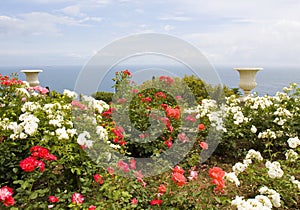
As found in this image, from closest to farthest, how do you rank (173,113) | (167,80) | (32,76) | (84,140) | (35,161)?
1. (35,161)
2. (84,140)
3. (173,113)
4. (167,80)
5. (32,76)

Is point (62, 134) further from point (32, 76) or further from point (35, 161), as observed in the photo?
point (32, 76)

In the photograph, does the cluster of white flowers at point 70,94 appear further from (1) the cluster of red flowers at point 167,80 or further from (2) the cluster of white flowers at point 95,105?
(1) the cluster of red flowers at point 167,80

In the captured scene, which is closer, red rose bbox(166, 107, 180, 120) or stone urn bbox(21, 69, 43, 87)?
red rose bbox(166, 107, 180, 120)

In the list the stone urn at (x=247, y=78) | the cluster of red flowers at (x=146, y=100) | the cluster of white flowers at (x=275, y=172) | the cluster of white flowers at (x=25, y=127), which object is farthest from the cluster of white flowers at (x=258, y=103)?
the stone urn at (x=247, y=78)

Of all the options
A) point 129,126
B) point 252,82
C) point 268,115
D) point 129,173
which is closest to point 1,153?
point 129,173

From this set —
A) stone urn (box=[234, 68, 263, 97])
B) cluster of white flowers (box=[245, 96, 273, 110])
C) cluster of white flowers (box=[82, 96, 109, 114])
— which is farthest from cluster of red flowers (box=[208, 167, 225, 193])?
stone urn (box=[234, 68, 263, 97])

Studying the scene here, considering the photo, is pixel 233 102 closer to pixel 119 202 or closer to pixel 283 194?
pixel 283 194

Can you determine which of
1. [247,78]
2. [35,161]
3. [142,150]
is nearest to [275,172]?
[142,150]

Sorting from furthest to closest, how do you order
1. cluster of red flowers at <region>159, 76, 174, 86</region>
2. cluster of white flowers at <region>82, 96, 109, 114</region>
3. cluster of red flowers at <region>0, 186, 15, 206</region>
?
cluster of red flowers at <region>159, 76, 174, 86</region>
cluster of white flowers at <region>82, 96, 109, 114</region>
cluster of red flowers at <region>0, 186, 15, 206</region>

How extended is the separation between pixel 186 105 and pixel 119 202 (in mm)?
2483

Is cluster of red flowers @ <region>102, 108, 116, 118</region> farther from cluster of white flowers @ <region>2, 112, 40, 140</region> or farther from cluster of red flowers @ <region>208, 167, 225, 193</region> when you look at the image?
cluster of red flowers @ <region>208, 167, 225, 193</region>

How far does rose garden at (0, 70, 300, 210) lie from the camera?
2.86 meters

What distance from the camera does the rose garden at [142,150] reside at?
286 centimetres

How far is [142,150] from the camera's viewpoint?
4.09 m
